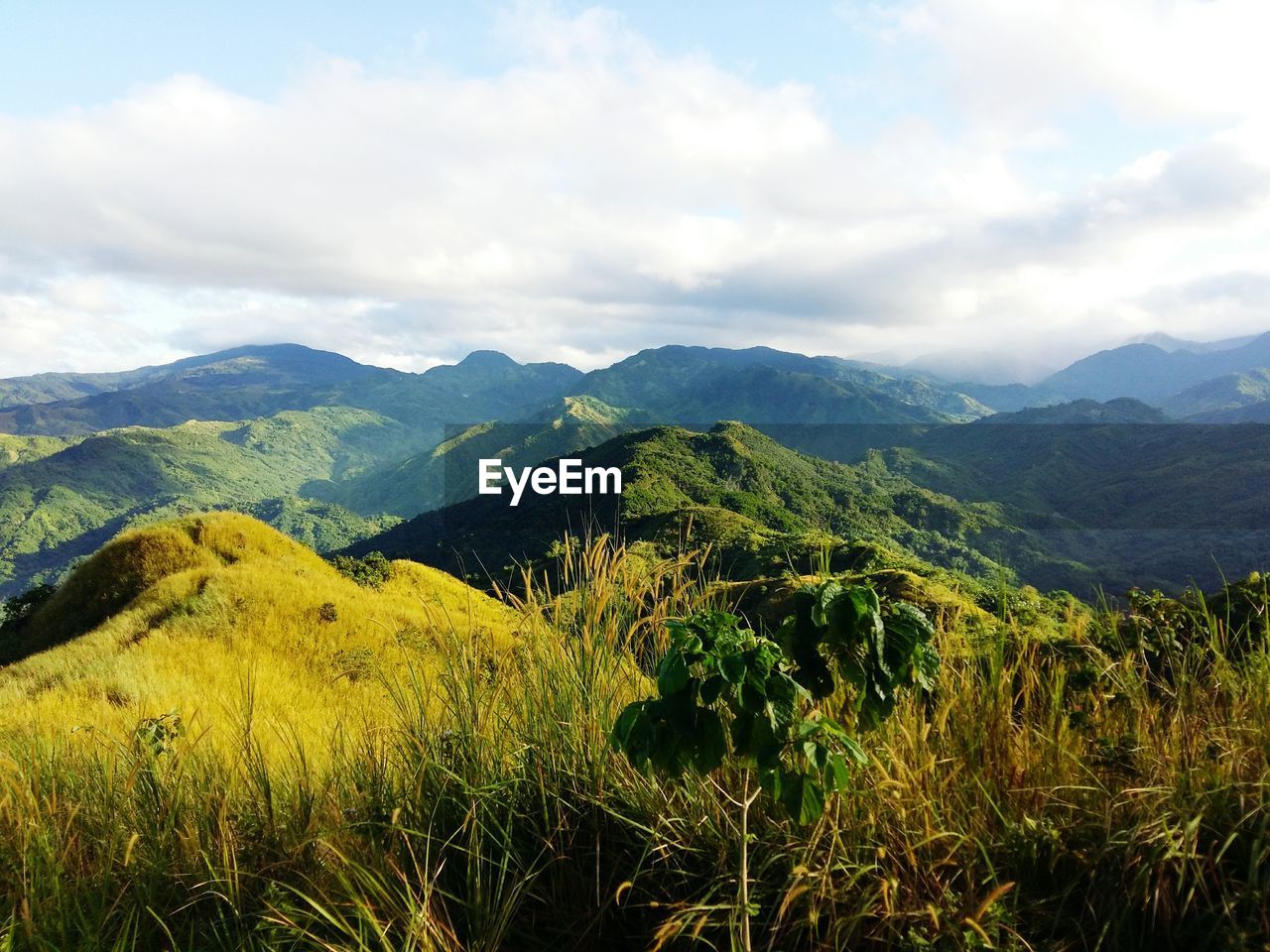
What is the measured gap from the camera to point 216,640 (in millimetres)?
11844

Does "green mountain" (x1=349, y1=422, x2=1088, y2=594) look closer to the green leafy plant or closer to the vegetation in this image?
the vegetation

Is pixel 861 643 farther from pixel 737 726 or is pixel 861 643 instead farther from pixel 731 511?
pixel 731 511

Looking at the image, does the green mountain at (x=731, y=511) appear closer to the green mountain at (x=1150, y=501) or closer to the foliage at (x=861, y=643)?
the green mountain at (x=1150, y=501)

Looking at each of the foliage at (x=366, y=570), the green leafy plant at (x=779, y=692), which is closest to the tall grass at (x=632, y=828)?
the green leafy plant at (x=779, y=692)

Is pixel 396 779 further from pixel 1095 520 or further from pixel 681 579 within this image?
pixel 1095 520

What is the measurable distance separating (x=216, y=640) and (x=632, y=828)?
12052 mm

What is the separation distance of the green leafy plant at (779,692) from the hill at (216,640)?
60.5 inches

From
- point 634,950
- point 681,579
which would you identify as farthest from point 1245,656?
point 634,950

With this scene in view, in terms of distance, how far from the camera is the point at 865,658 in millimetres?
2273

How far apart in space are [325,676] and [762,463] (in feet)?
436

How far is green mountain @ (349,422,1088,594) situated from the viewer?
94.0 m

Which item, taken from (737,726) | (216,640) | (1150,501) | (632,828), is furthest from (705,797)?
(1150,501)

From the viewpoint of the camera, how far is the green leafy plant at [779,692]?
6.56ft

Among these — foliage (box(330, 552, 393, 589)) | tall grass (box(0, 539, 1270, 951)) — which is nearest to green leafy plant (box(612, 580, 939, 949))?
tall grass (box(0, 539, 1270, 951))
